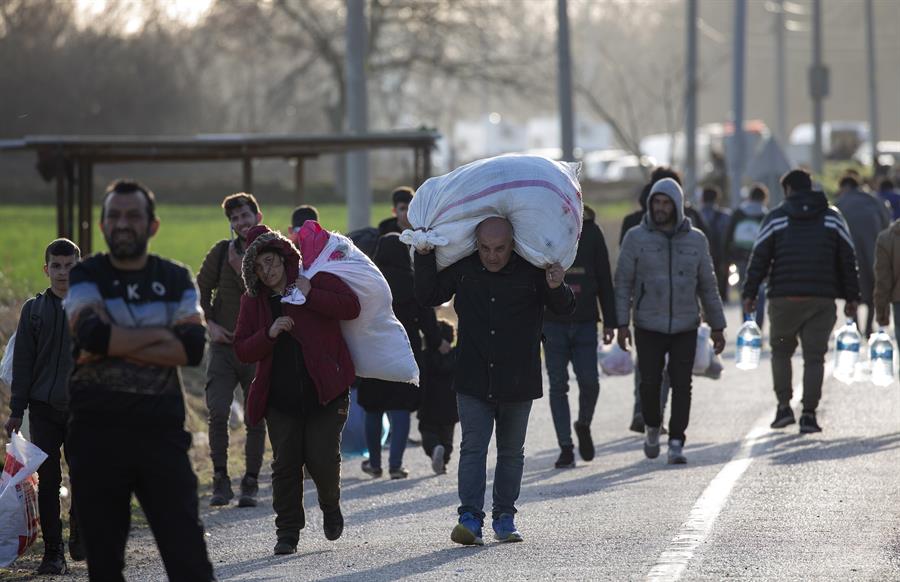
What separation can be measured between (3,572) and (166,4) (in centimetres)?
3679

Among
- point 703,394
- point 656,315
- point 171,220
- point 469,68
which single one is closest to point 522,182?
point 656,315

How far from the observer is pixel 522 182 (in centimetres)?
847

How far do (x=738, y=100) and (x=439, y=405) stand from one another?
1976 cm

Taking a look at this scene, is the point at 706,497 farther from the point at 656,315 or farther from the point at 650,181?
the point at 650,181

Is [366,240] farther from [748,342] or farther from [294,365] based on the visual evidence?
[748,342]

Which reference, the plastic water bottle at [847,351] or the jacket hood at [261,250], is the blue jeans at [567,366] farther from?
the jacket hood at [261,250]

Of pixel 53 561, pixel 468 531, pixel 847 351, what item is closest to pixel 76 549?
pixel 53 561

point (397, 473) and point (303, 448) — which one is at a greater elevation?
point (303, 448)

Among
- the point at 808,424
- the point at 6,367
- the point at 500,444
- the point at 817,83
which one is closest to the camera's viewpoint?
the point at 500,444

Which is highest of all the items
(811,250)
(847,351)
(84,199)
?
(84,199)

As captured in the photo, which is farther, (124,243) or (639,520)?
(639,520)

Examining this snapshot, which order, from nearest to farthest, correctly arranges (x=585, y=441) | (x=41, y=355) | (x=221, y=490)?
(x=41, y=355) → (x=221, y=490) → (x=585, y=441)

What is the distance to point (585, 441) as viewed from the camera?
11.7m

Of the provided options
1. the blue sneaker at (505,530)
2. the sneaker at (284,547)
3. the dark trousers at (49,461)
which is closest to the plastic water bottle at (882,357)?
the blue sneaker at (505,530)
